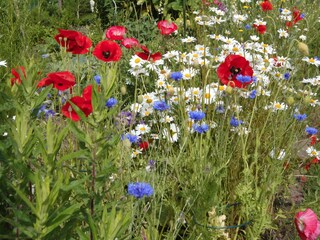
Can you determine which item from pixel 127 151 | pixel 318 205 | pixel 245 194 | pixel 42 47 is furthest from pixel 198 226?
pixel 42 47

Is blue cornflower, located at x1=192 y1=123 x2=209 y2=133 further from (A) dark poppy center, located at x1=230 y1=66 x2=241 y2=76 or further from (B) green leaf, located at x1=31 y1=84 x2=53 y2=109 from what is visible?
(B) green leaf, located at x1=31 y1=84 x2=53 y2=109

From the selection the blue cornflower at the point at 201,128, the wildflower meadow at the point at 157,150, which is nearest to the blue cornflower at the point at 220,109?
the wildflower meadow at the point at 157,150

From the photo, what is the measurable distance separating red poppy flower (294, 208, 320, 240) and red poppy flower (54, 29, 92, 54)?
3.54 feet

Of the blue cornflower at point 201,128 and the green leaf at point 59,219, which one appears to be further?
the blue cornflower at point 201,128

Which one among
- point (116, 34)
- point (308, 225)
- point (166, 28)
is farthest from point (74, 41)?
point (308, 225)

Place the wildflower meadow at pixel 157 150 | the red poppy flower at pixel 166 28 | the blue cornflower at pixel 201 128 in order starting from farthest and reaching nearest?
the red poppy flower at pixel 166 28 → the blue cornflower at pixel 201 128 → the wildflower meadow at pixel 157 150

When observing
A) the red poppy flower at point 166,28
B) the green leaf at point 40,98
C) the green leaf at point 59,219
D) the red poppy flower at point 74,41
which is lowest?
the red poppy flower at point 166,28

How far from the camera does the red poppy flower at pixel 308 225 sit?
6.65 ft

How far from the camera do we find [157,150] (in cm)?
253

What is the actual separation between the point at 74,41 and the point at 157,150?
60cm

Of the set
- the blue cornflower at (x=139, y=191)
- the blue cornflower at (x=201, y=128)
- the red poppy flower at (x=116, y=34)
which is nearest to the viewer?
the blue cornflower at (x=139, y=191)

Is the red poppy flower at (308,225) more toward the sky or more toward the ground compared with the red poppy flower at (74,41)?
more toward the ground

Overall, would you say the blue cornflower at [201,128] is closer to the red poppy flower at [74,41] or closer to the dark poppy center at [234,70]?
the dark poppy center at [234,70]

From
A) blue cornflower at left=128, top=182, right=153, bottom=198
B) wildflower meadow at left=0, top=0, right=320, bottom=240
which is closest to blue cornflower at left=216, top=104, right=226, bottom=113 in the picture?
wildflower meadow at left=0, top=0, right=320, bottom=240
